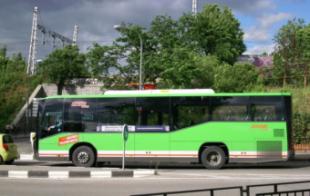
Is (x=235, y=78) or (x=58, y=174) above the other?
(x=235, y=78)

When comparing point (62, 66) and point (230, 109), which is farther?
point (62, 66)

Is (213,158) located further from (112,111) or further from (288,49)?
(288,49)

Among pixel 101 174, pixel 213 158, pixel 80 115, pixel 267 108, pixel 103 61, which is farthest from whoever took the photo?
pixel 103 61

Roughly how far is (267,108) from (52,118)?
8521mm

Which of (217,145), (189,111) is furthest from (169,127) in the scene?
(217,145)

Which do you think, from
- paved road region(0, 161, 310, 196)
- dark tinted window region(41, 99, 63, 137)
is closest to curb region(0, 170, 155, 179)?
paved road region(0, 161, 310, 196)

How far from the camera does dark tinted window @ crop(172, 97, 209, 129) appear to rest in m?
23.0

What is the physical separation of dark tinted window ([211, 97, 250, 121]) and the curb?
14.5ft

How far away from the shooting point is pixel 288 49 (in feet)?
167

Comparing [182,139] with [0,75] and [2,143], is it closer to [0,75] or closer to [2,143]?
[2,143]

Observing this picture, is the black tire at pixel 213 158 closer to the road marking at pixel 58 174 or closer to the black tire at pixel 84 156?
the black tire at pixel 84 156

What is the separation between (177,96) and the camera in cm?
2314

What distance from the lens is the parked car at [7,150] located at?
81.1 ft

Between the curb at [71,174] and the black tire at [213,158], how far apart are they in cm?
368
